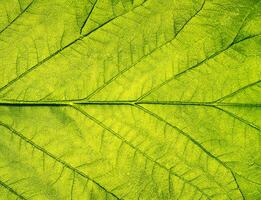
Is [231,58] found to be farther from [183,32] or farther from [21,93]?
[21,93]

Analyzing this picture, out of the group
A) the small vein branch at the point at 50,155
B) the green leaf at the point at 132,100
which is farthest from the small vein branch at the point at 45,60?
the small vein branch at the point at 50,155

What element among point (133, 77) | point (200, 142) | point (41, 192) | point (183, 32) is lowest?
point (41, 192)

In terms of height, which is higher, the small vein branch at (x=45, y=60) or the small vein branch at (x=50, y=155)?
the small vein branch at (x=45, y=60)

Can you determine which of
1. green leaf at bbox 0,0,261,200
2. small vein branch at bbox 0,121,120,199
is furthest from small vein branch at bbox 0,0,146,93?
small vein branch at bbox 0,121,120,199

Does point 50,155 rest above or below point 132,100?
below

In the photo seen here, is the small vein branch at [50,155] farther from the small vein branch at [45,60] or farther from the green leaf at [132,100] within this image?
the small vein branch at [45,60]

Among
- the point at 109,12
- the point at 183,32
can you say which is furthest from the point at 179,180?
the point at 109,12

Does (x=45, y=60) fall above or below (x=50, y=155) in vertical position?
above

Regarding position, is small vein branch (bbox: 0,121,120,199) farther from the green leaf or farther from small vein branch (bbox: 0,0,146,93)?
small vein branch (bbox: 0,0,146,93)
